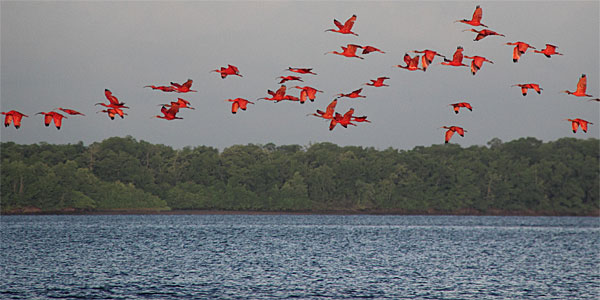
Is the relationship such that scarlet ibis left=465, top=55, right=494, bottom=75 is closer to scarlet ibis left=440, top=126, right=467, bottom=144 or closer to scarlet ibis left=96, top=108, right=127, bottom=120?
scarlet ibis left=440, top=126, right=467, bottom=144

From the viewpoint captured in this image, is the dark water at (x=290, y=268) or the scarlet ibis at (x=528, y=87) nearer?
the scarlet ibis at (x=528, y=87)

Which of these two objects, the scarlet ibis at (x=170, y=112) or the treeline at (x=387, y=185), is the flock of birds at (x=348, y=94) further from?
the treeline at (x=387, y=185)

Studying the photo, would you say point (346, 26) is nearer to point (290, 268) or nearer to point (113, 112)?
point (113, 112)

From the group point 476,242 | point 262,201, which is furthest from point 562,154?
point 476,242

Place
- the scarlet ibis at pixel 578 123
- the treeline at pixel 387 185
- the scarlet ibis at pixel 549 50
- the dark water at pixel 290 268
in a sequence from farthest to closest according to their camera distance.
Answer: the treeline at pixel 387 185 → the dark water at pixel 290 268 → the scarlet ibis at pixel 578 123 → the scarlet ibis at pixel 549 50

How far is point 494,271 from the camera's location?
61906 millimetres

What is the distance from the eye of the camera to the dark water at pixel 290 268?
46.5 meters

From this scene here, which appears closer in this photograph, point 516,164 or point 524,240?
point 524,240

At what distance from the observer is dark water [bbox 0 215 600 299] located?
4647cm

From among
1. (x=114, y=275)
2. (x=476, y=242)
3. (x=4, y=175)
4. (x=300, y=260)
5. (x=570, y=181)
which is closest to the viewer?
(x=114, y=275)

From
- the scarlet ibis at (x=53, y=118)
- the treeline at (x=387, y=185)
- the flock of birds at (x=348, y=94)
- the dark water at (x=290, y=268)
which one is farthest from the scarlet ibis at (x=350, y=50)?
the treeline at (x=387, y=185)

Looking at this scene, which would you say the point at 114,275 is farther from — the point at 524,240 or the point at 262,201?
the point at 262,201

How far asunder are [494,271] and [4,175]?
140 m

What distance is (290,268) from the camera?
60.9 m
